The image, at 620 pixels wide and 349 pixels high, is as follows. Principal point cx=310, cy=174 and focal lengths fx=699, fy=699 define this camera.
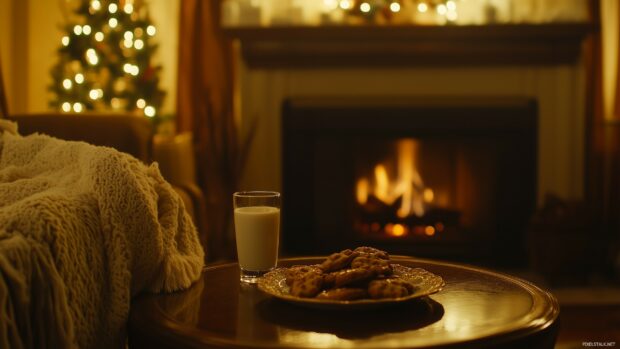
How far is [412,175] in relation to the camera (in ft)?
10.6

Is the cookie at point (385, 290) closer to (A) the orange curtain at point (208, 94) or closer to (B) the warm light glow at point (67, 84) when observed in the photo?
(A) the orange curtain at point (208, 94)

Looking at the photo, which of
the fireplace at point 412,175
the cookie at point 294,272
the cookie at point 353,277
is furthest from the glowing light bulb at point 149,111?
the cookie at point 353,277

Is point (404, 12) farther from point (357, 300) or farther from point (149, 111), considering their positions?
point (357, 300)

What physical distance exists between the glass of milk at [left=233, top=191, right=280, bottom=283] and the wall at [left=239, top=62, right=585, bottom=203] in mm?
2101

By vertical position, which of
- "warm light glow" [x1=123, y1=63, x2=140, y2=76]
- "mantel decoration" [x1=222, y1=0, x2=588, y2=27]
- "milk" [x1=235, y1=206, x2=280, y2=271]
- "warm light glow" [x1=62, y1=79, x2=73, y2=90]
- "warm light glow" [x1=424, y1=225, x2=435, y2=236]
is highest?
"mantel decoration" [x1=222, y1=0, x2=588, y2=27]

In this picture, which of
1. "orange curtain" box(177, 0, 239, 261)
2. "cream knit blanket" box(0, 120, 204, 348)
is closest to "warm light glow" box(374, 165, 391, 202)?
"orange curtain" box(177, 0, 239, 261)

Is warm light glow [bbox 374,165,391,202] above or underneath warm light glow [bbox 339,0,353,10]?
underneath

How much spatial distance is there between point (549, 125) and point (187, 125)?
5.84ft

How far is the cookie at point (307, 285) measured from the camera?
3.07 ft

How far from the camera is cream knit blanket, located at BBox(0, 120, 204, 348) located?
34.4 inches

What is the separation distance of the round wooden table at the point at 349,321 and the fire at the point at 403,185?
2.11 meters

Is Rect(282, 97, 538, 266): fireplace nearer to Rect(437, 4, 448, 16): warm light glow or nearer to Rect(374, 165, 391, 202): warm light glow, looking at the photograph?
Rect(374, 165, 391, 202): warm light glow

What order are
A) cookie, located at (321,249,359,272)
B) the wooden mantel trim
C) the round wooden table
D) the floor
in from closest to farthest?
the round wooden table → cookie, located at (321,249,359,272) → the floor → the wooden mantel trim

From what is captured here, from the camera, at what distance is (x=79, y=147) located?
4.01ft
